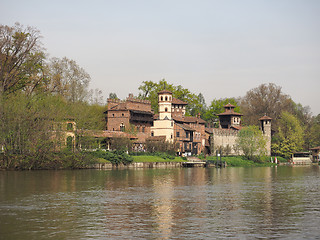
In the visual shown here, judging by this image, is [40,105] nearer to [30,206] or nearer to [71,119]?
[71,119]

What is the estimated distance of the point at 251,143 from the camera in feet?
279

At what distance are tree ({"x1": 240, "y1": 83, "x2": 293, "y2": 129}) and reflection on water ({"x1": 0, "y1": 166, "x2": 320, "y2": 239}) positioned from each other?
75133 mm

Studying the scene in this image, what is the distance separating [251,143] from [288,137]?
647 inches

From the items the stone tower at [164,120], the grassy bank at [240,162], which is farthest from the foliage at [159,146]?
the grassy bank at [240,162]

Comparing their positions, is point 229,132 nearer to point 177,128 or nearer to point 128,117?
point 177,128

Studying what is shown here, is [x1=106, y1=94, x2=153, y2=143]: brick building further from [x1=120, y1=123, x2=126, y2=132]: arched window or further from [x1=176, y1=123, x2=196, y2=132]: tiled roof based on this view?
[x1=176, y1=123, x2=196, y2=132]: tiled roof

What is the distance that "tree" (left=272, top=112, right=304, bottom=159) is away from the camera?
97688mm

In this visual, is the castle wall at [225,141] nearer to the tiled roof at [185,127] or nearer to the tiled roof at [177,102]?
the tiled roof at [185,127]

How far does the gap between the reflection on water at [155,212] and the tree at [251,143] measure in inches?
1944

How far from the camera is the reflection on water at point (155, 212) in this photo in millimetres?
18078

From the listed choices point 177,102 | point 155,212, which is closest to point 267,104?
point 177,102

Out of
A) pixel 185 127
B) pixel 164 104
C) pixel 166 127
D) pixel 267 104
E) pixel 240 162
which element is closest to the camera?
pixel 240 162

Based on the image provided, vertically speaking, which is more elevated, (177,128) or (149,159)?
(177,128)

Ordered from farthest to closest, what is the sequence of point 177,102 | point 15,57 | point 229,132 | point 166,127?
1. point 177,102
2. point 229,132
3. point 166,127
4. point 15,57
